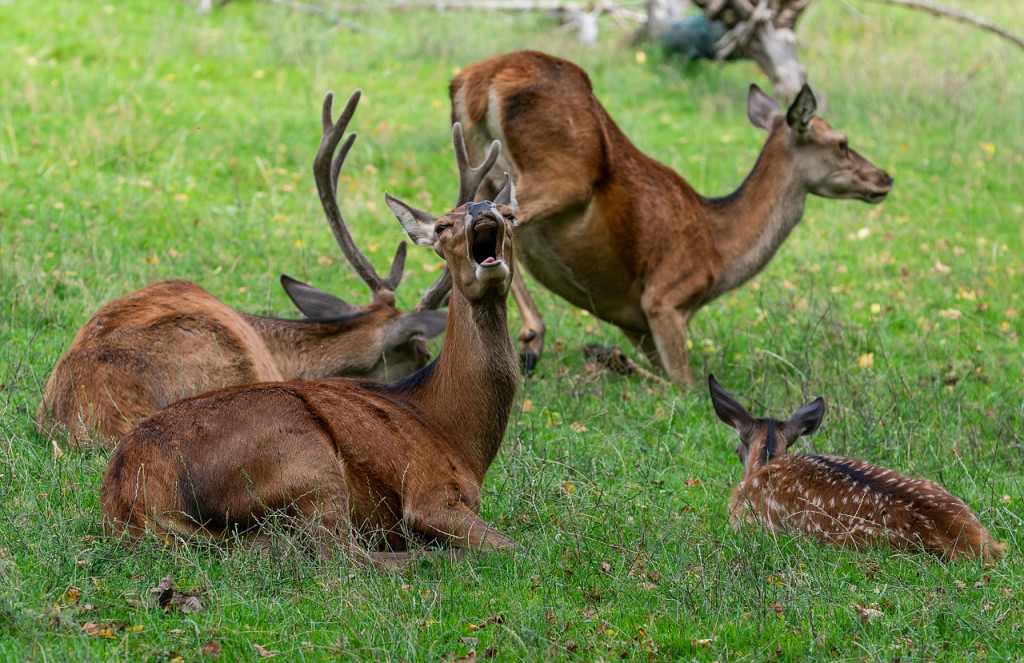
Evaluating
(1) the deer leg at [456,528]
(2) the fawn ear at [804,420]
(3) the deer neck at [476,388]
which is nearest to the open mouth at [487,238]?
(3) the deer neck at [476,388]

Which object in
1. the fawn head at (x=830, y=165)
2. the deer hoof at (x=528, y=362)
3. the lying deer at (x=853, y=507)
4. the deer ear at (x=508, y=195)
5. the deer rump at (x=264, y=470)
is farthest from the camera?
the fawn head at (x=830, y=165)

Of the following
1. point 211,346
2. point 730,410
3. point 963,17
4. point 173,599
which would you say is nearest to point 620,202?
point 730,410

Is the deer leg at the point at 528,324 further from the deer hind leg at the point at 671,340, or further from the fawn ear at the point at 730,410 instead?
the fawn ear at the point at 730,410

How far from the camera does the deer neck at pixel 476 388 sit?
576cm

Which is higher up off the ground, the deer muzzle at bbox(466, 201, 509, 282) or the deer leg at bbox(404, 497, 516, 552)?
the deer muzzle at bbox(466, 201, 509, 282)

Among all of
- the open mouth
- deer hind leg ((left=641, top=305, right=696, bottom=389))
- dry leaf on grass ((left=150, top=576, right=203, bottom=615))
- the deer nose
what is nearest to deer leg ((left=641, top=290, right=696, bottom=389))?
deer hind leg ((left=641, top=305, right=696, bottom=389))

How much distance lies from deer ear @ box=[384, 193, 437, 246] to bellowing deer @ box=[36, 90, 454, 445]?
Result: 158cm

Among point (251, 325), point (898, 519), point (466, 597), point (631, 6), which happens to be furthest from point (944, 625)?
point (631, 6)

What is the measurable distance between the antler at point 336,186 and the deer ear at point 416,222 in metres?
1.79

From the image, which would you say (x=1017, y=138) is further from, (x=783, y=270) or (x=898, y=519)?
(x=898, y=519)

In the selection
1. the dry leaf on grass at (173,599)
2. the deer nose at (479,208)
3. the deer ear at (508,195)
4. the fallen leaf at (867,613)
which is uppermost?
the deer nose at (479,208)

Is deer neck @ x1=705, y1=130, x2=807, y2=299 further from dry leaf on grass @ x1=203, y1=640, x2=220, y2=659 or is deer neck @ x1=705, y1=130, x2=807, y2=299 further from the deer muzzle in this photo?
dry leaf on grass @ x1=203, y1=640, x2=220, y2=659

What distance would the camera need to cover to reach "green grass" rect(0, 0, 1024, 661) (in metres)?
4.60

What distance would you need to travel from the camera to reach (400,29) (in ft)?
57.5
